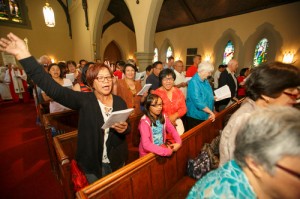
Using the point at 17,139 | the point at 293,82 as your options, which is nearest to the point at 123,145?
the point at 293,82

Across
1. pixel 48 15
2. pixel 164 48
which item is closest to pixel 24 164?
pixel 48 15

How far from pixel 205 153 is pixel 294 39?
8.38 m

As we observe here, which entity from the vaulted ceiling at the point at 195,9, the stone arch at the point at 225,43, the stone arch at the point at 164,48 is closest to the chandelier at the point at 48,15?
the vaulted ceiling at the point at 195,9

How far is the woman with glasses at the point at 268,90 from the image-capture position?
116cm

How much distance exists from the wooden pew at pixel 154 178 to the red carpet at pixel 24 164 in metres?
1.62

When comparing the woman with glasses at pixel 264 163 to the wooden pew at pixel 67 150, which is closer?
the woman with glasses at pixel 264 163

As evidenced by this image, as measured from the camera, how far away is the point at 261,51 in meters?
8.41

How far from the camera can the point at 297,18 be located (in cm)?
693

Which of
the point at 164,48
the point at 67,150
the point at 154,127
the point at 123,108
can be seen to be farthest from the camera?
the point at 164,48

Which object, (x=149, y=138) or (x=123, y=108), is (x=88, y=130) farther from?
(x=149, y=138)

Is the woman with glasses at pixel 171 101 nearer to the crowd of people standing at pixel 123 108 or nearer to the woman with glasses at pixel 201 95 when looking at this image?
the woman with glasses at pixel 201 95

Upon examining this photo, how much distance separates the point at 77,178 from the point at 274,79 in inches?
73.3

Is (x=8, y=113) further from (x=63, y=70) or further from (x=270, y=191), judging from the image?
(x=270, y=191)

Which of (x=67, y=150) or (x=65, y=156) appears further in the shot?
(x=67, y=150)
